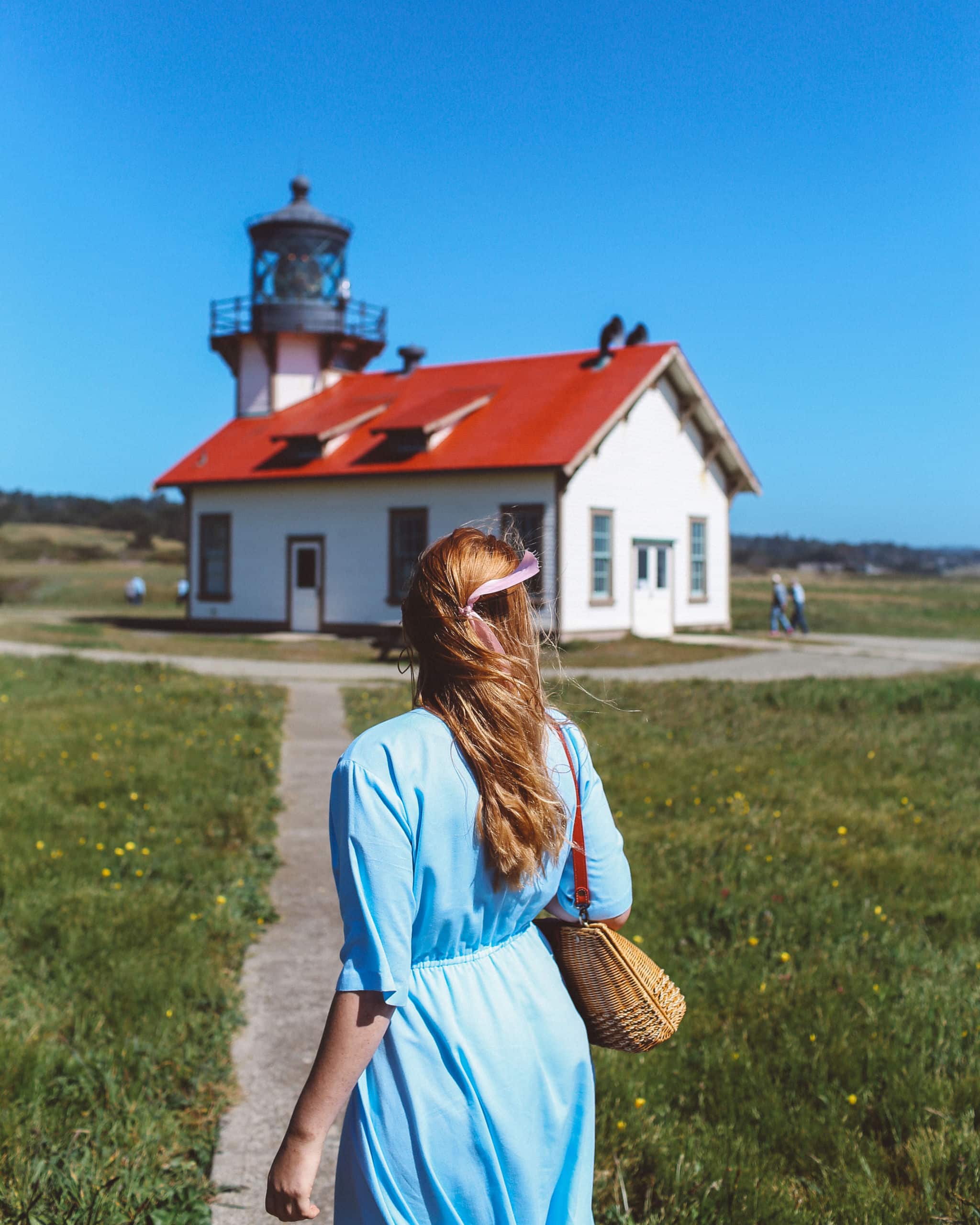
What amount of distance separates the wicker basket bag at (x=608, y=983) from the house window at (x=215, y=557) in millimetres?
28860

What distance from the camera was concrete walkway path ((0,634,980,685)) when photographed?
1859 centimetres

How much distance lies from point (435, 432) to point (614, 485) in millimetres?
4424

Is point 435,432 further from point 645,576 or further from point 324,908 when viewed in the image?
point 324,908

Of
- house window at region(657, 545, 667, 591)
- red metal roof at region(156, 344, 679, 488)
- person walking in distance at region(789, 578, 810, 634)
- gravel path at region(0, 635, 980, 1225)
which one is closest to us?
gravel path at region(0, 635, 980, 1225)

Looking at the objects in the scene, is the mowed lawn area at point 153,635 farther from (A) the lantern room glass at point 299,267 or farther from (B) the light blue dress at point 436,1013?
(A) the lantern room glass at point 299,267

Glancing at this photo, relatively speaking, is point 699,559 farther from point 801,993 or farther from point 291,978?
point 291,978

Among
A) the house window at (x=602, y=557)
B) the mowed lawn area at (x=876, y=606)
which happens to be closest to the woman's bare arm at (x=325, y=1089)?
→ the house window at (x=602, y=557)

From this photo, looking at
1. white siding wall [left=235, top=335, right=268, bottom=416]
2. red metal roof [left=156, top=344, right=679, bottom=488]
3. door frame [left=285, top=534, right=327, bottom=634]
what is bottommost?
door frame [left=285, top=534, right=327, bottom=634]

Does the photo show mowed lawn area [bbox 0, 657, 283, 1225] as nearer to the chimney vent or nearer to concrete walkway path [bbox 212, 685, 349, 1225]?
concrete walkway path [bbox 212, 685, 349, 1225]

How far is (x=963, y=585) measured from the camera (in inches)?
3270

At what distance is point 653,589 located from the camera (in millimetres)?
27984

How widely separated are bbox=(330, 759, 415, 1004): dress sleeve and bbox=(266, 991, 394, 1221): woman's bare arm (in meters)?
0.04

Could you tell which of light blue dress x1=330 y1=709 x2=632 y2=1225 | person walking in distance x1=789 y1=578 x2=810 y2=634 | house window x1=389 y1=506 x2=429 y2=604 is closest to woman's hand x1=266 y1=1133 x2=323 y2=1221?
light blue dress x1=330 y1=709 x2=632 y2=1225

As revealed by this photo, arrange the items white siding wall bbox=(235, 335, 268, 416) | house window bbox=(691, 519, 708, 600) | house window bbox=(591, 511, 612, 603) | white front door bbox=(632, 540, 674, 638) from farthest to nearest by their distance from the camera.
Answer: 1. white siding wall bbox=(235, 335, 268, 416)
2. house window bbox=(691, 519, 708, 600)
3. white front door bbox=(632, 540, 674, 638)
4. house window bbox=(591, 511, 612, 603)
